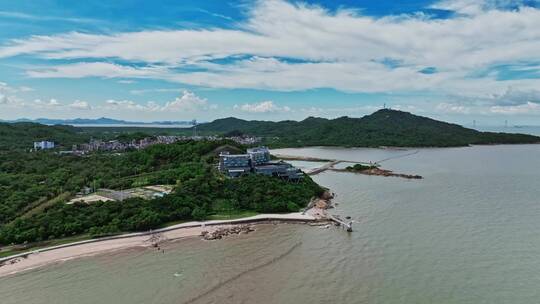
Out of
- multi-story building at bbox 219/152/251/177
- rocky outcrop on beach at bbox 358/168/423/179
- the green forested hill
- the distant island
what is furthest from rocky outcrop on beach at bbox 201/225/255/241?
the green forested hill

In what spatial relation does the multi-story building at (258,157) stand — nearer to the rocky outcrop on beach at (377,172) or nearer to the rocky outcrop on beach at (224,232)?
the rocky outcrop on beach at (377,172)

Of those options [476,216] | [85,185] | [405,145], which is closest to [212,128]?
[405,145]

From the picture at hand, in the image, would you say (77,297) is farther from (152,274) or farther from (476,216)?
(476,216)

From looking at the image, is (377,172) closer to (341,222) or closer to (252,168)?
(252,168)

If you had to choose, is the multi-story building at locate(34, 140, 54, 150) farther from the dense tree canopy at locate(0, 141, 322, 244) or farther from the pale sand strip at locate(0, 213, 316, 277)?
the pale sand strip at locate(0, 213, 316, 277)

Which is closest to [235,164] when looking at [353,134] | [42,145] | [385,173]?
[385,173]

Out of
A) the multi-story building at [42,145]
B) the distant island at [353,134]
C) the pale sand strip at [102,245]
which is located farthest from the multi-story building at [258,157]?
the distant island at [353,134]
